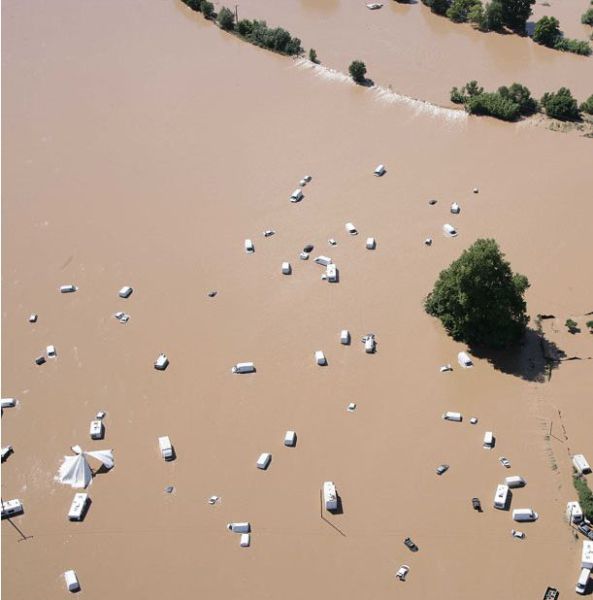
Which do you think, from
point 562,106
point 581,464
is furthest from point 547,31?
point 581,464

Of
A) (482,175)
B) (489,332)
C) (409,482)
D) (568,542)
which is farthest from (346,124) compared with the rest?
(568,542)

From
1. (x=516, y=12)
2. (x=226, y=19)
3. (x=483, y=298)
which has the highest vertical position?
(x=516, y=12)

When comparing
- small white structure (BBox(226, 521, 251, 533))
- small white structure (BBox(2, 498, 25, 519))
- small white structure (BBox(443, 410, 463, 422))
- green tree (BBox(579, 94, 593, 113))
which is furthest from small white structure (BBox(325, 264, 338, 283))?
green tree (BBox(579, 94, 593, 113))

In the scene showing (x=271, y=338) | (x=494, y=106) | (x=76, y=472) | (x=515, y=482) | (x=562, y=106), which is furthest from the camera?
(x=494, y=106)

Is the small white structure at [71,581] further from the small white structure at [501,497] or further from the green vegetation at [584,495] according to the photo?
the green vegetation at [584,495]

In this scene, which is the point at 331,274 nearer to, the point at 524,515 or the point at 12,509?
the point at 524,515

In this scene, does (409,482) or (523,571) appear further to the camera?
(409,482)

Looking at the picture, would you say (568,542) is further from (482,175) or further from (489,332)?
(482,175)
